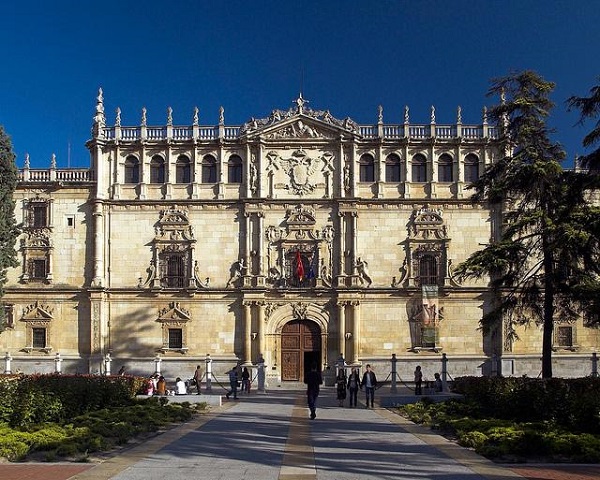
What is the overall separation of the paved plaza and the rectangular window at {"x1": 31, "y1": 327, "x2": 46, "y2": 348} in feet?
86.6

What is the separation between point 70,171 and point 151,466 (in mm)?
37538

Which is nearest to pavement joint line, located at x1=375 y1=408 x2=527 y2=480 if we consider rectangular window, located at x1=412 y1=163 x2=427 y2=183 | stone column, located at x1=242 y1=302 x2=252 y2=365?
stone column, located at x1=242 y1=302 x2=252 y2=365

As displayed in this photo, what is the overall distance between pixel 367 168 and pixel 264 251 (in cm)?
842

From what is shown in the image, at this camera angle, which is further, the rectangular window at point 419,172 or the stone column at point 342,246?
the rectangular window at point 419,172

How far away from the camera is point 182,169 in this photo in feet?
167

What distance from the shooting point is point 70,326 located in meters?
49.7

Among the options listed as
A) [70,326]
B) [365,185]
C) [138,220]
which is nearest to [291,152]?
[365,185]

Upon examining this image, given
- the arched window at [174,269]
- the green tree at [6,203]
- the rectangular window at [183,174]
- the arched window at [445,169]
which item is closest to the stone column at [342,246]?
the arched window at [445,169]

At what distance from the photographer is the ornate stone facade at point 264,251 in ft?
161

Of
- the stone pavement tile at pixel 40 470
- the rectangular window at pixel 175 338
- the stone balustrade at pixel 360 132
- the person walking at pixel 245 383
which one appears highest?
the stone balustrade at pixel 360 132

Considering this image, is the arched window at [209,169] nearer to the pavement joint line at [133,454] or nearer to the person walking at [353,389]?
the person walking at [353,389]

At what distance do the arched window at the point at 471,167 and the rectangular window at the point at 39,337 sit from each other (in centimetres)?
2845

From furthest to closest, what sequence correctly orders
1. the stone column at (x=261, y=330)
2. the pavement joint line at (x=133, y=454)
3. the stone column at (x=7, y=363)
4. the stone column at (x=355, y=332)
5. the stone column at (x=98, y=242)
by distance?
the stone column at (x=98, y=242), the stone column at (x=261, y=330), the stone column at (x=355, y=332), the stone column at (x=7, y=363), the pavement joint line at (x=133, y=454)

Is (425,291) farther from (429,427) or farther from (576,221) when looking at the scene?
(429,427)
